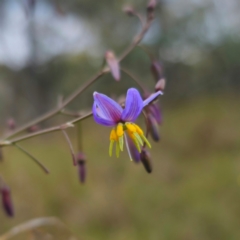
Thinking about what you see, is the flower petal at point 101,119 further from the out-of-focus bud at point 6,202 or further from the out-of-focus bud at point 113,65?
the out-of-focus bud at point 6,202

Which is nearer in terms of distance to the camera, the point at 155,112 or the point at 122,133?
the point at 122,133

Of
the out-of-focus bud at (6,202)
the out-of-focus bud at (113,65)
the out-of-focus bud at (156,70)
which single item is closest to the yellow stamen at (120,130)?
the out-of-focus bud at (113,65)

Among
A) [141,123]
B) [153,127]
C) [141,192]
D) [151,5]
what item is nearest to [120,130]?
[153,127]

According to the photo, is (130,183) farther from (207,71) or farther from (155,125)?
(207,71)

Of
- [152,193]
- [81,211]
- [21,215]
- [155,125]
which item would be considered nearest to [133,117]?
[155,125]

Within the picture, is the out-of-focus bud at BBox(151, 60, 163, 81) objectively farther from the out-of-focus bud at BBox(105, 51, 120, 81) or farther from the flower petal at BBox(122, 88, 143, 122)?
the flower petal at BBox(122, 88, 143, 122)

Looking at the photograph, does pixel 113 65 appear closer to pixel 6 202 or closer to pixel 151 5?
pixel 151 5

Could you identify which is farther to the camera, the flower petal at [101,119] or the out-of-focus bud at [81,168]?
the out-of-focus bud at [81,168]
